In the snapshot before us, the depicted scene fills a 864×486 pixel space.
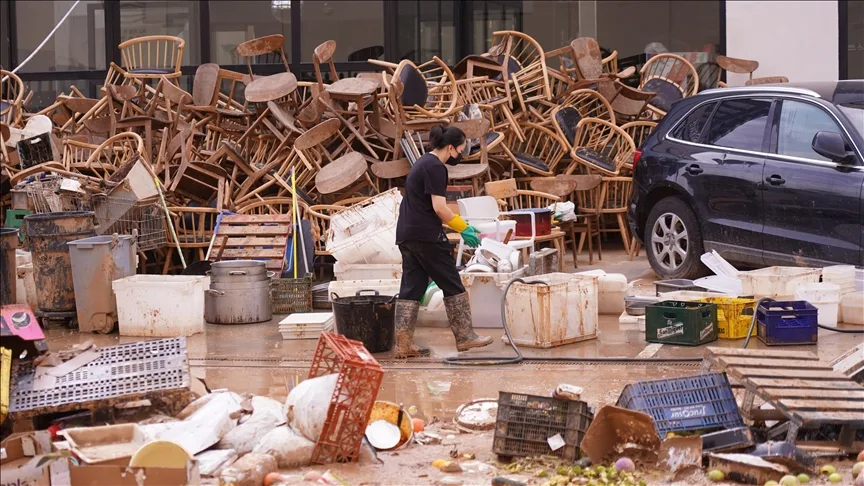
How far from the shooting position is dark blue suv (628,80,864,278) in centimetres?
994

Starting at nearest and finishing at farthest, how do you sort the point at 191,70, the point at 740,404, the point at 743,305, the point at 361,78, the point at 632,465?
1. the point at 632,465
2. the point at 740,404
3. the point at 743,305
4. the point at 361,78
5. the point at 191,70

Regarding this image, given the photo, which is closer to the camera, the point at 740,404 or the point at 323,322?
the point at 740,404

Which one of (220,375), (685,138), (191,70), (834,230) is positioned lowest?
(220,375)

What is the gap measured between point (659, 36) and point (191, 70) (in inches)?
290

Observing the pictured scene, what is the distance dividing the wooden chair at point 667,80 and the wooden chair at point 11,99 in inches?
A: 334

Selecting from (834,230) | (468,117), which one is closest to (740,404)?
(834,230)

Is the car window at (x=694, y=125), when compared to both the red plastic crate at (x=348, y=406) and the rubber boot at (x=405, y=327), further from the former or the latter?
the red plastic crate at (x=348, y=406)

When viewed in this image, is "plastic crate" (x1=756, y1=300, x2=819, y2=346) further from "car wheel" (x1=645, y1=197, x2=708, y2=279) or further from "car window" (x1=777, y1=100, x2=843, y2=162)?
"car wheel" (x1=645, y1=197, x2=708, y2=279)

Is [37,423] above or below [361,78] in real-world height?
below

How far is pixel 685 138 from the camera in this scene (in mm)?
11648

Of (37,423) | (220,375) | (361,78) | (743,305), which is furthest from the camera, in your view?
(361,78)

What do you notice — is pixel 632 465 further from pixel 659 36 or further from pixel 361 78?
pixel 659 36

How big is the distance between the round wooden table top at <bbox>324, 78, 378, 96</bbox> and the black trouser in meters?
4.00

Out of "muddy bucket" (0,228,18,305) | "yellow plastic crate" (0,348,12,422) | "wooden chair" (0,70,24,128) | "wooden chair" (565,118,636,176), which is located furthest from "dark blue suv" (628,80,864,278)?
"wooden chair" (0,70,24,128)
